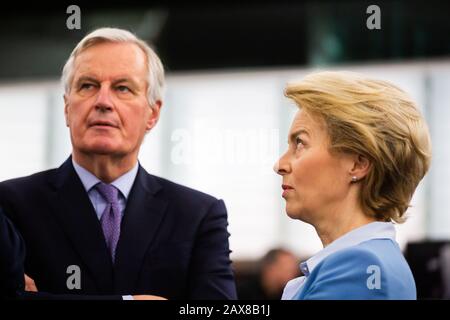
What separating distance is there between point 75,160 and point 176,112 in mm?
332

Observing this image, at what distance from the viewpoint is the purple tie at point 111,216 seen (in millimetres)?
2053

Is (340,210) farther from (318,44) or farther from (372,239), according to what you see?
(318,44)

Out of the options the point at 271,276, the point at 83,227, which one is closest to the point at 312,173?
the point at 83,227

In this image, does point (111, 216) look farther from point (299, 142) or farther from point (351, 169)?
point (351, 169)

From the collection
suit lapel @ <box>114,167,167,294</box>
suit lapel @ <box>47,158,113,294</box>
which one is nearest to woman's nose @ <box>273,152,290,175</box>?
suit lapel @ <box>114,167,167,294</box>

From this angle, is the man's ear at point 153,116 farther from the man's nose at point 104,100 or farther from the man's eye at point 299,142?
the man's eye at point 299,142

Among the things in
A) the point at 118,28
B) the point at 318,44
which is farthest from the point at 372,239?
the point at 318,44

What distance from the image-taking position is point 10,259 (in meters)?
1.89

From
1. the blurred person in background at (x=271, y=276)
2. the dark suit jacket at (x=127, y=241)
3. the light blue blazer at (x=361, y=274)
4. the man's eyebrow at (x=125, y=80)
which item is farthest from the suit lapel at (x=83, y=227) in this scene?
the light blue blazer at (x=361, y=274)

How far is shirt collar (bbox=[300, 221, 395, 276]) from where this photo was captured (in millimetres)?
1682

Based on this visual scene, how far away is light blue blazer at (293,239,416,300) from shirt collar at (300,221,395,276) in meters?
0.02

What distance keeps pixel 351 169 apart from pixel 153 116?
603 millimetres
